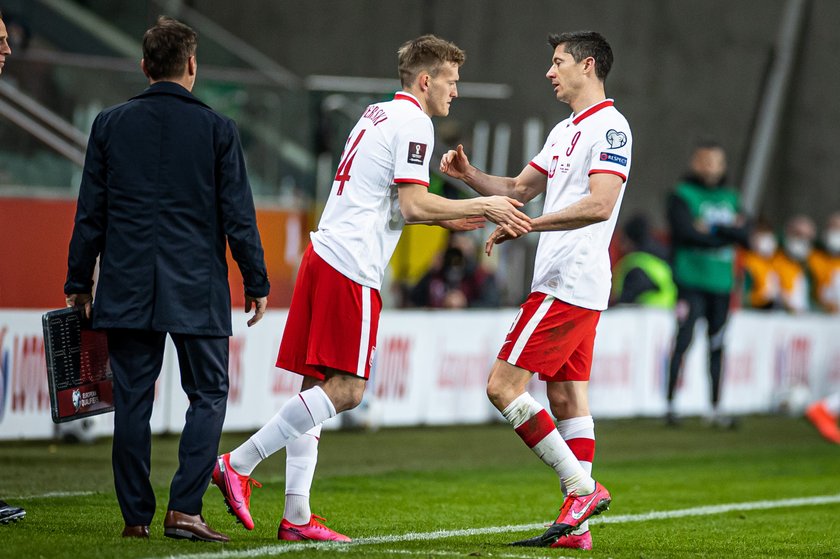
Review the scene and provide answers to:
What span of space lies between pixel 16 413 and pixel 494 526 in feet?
15.0

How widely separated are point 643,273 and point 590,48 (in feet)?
30.6

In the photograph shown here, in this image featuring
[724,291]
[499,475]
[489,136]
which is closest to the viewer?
[499,475]

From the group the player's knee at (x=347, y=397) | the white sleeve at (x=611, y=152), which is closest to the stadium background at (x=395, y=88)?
the player's knee at (x=347, y=397)

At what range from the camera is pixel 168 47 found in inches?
232

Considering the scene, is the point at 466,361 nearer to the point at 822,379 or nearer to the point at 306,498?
the point at 822,379

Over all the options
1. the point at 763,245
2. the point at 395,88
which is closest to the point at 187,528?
the point at 395,88

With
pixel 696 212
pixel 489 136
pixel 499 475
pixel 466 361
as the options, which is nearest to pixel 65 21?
pixel 489 136

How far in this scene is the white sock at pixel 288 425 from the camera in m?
6.15

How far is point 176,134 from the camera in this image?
589cm

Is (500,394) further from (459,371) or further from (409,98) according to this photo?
(459,371)

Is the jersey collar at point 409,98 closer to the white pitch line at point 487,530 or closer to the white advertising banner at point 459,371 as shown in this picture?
the white pitch line at point 487,530

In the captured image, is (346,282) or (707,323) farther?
(707,323)

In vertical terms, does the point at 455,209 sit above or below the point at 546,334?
above

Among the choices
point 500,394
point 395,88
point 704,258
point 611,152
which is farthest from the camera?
point 395,88
